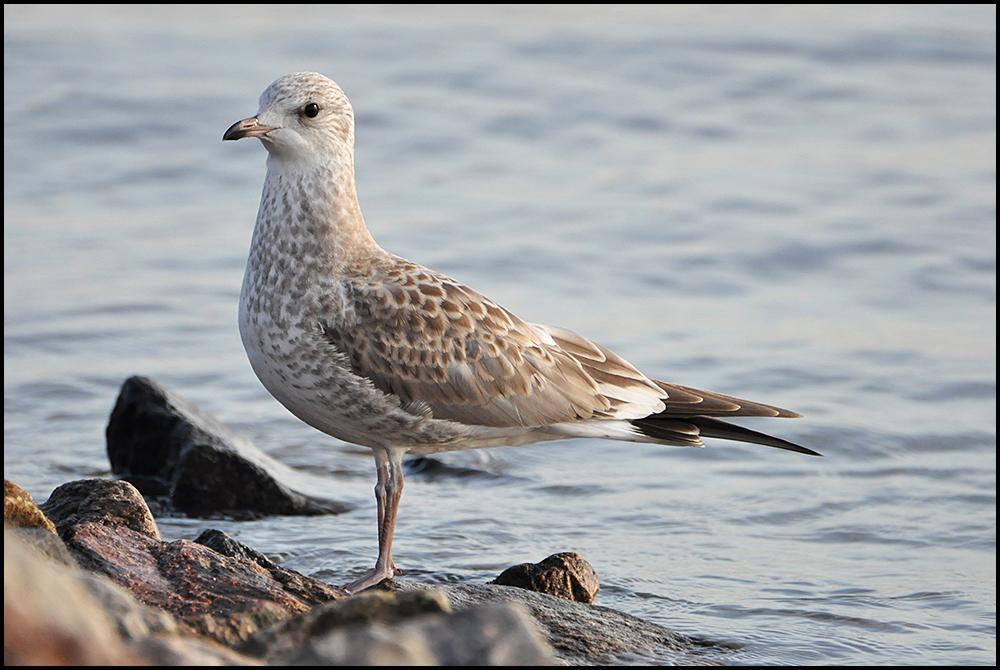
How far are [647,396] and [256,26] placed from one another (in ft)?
43.9

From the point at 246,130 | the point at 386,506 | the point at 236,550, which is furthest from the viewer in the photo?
the point at 386,506

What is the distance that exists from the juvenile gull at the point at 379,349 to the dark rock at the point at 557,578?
585mm

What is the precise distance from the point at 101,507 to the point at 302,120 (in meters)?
1.83

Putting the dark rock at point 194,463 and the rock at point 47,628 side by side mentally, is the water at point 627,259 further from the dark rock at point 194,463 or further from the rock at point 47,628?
the rock at point 47,628

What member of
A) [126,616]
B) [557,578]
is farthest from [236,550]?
[126,616]

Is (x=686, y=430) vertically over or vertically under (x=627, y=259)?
under

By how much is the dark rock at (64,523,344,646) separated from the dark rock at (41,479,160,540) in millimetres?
282

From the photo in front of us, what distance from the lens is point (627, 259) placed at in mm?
11656

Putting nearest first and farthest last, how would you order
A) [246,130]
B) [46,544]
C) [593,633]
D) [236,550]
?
1. [46,544]
2. [593,633]
3. [236,550]
4. [246,130]

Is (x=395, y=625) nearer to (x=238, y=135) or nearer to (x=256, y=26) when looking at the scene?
(x=238, y=135)

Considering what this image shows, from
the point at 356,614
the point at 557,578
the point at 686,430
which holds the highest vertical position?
the point at 686,430

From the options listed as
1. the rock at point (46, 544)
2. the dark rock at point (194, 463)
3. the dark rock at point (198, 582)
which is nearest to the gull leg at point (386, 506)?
the dark rock at point (198, 582)

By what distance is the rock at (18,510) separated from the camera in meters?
4.16

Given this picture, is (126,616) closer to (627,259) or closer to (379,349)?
(379,349)
